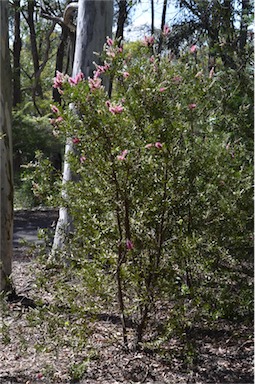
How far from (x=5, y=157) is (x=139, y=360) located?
255 cm

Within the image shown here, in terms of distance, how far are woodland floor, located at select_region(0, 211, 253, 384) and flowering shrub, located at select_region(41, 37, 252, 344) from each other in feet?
0.95

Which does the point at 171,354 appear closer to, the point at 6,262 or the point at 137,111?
the point at 137,111

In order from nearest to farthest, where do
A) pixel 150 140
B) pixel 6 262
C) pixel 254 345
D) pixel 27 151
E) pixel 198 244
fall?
pixel 150 140 → pixel 198 244 → pixel 254 345 → pixel 6 262 → pixel 27 151

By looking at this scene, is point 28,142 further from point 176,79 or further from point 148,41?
point 176,79

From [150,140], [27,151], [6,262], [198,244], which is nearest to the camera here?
[150,140]

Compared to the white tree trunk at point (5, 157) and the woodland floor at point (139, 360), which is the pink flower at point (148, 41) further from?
the white tree trunk at point (5, 157)

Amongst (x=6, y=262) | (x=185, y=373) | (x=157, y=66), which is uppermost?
(x=157, y=66)

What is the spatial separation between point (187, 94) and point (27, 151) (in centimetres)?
1233

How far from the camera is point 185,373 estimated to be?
3605 millimetres

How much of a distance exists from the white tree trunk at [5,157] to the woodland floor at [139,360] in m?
1.16

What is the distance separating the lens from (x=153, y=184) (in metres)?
3.32

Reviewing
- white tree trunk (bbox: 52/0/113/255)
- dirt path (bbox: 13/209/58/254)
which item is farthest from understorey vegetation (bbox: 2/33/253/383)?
dirt path (bbox: 13/209/58/254)

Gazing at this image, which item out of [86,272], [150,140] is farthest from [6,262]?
[150,140]

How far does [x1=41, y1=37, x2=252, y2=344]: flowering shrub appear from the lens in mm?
3186
